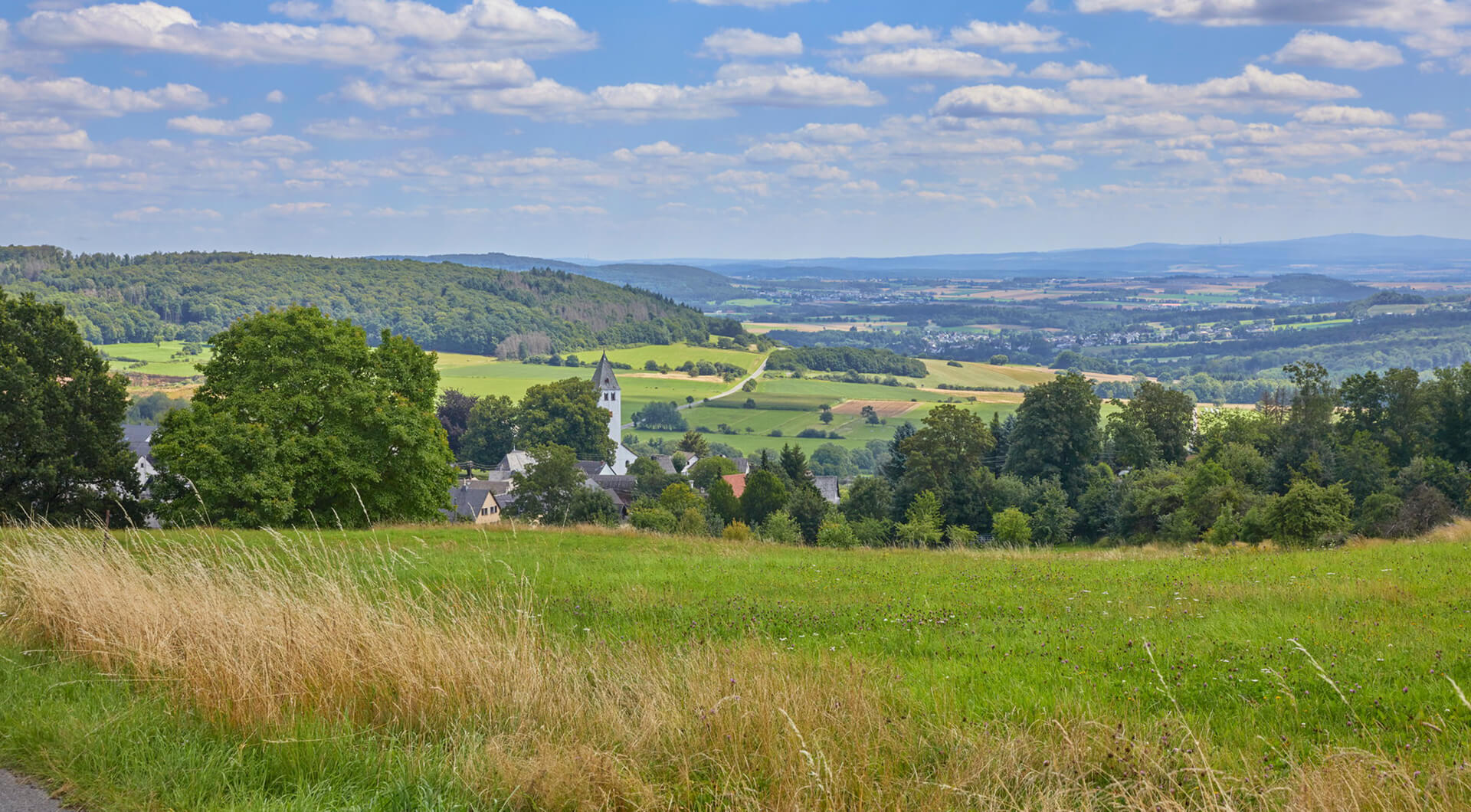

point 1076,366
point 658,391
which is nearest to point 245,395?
point 658,391

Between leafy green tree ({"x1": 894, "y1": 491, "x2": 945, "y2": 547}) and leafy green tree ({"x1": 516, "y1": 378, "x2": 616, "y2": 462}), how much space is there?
52.5 metres

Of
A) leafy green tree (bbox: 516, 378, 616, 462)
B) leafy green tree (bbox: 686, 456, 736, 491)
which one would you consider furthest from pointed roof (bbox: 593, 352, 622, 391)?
leafy green tree (bbox: 686, 456, 736, 491)

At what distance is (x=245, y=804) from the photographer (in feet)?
17.1

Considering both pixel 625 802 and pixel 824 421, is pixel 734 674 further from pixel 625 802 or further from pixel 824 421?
pixel 824 421

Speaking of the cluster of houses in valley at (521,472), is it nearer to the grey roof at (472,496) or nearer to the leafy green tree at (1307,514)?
the grey roof at (472,496)

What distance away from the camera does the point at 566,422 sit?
114 m

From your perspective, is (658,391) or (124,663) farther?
(658,391)

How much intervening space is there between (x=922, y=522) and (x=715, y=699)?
58.1m

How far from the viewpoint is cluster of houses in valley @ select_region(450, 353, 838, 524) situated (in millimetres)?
82188

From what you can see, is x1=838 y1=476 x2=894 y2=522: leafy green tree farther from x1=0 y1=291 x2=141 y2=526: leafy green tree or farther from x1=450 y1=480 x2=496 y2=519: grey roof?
x1=0 y1=291 x2=141 y2=526: leafy green tree

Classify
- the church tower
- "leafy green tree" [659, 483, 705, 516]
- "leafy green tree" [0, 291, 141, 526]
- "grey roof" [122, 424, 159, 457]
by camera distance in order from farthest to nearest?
the church tower < "grey roof" [122, 424, 159, 457] < "leafy green tree" [659, 483, 705, 516] < "leafy green tree" [0, 291, 141, 526]

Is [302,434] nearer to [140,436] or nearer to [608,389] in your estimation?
[140,436]

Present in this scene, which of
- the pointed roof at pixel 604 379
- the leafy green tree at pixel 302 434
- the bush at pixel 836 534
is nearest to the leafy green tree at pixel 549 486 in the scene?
the bush at pixel 836 534

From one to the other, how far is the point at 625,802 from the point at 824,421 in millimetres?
136422
